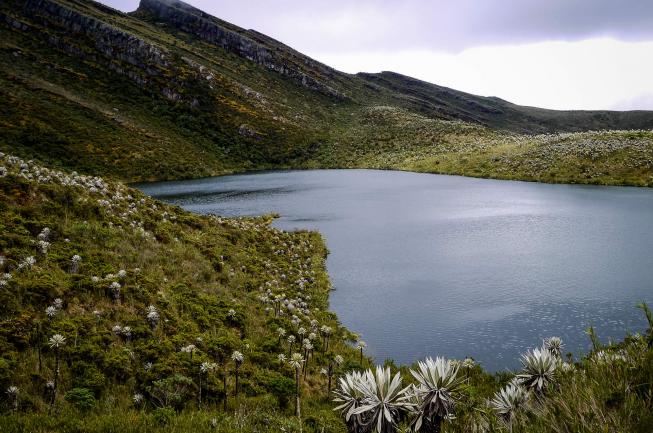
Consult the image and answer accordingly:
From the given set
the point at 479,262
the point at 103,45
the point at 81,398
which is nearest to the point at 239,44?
the point at 103,45

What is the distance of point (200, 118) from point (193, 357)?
3712 inches

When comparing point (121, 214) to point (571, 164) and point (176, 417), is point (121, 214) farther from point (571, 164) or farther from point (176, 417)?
point (571, 164)

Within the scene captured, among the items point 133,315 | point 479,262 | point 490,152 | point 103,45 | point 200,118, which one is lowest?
point 133,315

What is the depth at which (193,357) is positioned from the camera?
34.9 feet

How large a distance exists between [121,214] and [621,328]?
2087 centimetres

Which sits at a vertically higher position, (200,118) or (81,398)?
(200,118)

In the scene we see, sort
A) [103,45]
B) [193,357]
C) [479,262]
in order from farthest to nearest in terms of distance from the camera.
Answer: [103,45] → [479,262] → [193,357]

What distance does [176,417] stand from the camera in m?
7.63

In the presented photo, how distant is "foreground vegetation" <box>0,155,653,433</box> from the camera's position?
5.34 metres

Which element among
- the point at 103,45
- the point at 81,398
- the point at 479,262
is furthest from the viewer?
the point at 103,45

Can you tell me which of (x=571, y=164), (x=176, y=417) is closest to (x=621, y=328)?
(x=176, y=417)

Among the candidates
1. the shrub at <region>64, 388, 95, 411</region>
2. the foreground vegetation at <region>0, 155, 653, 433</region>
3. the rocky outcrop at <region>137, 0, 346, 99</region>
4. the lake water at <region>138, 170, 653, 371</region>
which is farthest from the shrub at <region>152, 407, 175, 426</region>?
the rocky outcrop at <region>137, 0, 346, 99</region>

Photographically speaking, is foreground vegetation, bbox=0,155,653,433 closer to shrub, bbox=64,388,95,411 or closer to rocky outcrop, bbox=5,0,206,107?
shrub, bbox=64,388,95,411

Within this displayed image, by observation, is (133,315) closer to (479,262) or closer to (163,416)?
(163,416)
